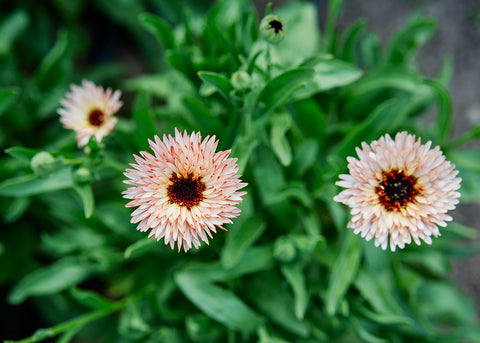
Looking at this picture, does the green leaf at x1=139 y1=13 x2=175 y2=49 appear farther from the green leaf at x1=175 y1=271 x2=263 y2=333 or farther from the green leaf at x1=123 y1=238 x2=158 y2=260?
the green leaf at x1=175 y1=271 x2=263 y2=333

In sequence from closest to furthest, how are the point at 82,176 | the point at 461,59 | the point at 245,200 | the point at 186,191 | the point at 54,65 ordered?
the point at 186,191 → the point at 82,176 → the point at 245,200 → the point at 54,65 → the point at 461,59

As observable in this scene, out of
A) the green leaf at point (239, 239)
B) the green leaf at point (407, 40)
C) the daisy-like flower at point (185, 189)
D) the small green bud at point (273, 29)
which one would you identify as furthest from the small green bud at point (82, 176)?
the green leaf at point (407, 40)

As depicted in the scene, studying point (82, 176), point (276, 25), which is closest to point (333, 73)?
point (276, 25)

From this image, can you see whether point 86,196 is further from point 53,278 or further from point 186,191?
point 53,278

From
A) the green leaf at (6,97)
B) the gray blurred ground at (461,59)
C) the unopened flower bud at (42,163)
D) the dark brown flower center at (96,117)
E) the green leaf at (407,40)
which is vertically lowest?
the unopened flower bud at (42,163)

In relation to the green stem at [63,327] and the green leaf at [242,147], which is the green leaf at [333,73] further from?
the green stem at [63,327]

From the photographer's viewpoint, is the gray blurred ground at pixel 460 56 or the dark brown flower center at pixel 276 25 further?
the gray blurred ground at pixel 460 56
